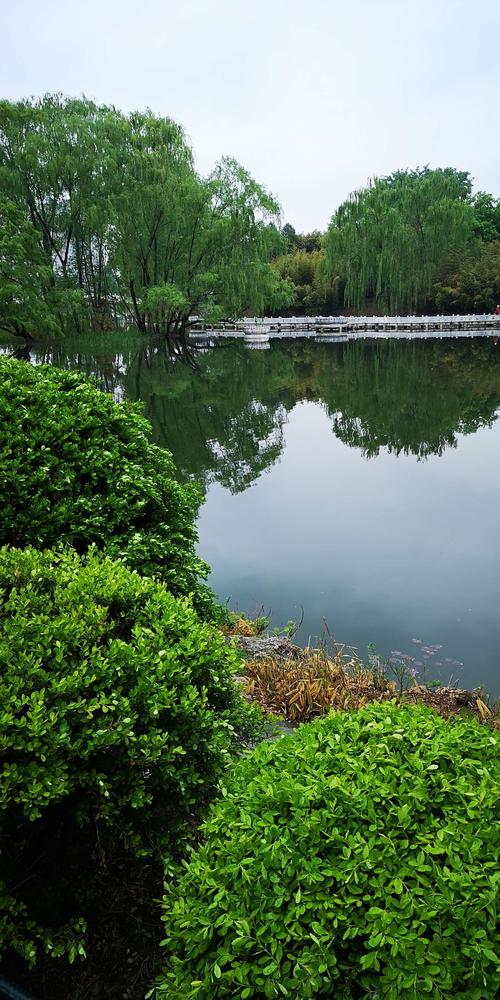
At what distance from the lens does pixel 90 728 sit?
6.71ft

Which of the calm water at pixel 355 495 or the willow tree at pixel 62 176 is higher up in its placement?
the willow tree at pixel 62 176

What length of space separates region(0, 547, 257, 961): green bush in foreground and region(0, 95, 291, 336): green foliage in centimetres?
2367

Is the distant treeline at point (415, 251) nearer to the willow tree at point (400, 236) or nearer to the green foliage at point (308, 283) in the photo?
the willow tree at point (400, 236)

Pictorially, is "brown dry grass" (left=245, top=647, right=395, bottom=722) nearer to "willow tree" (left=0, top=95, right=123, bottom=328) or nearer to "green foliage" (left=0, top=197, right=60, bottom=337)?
"green foliage" (left=0, top=197, right=60, bottom=337)

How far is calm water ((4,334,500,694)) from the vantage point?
5984mm

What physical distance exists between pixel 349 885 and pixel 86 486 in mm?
2411

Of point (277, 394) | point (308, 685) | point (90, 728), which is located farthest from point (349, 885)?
point (277, 394)

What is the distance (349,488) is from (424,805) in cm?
876

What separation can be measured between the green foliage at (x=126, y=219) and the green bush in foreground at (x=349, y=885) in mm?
24777

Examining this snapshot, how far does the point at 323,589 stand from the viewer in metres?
6.53

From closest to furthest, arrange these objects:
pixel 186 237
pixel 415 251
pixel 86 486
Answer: pixel 86 486, pixel 186 237, pixel 415 251

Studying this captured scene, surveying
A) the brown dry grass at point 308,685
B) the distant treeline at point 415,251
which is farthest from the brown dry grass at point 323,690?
the distant treeline at point 415,251

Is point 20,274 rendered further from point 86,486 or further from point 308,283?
Result: point 308,283

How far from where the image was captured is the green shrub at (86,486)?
3.23 metres
